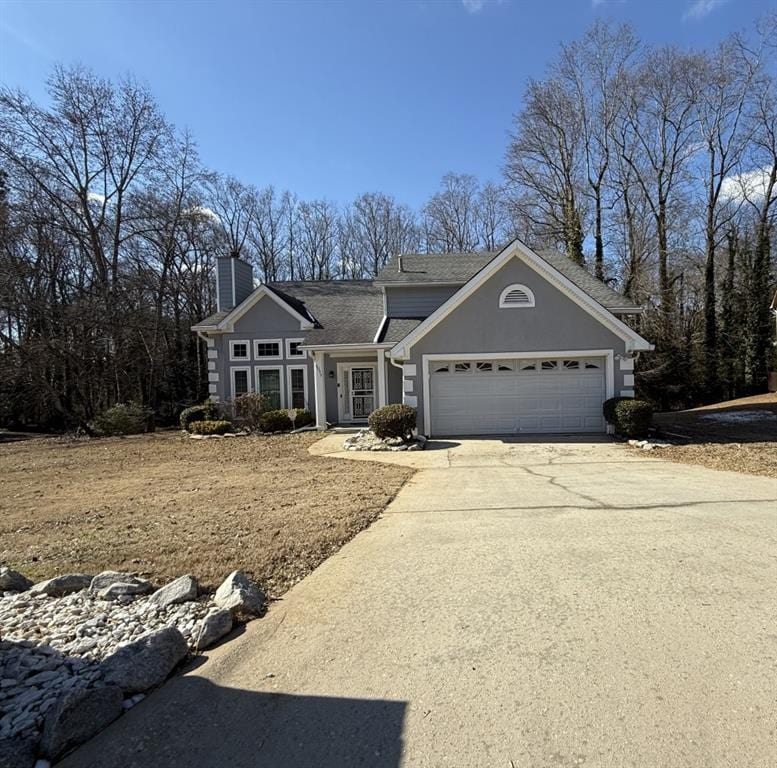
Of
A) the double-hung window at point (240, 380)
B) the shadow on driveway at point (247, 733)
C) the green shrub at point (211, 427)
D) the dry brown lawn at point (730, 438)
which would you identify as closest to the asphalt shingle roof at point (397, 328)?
the green shrub at point (211, 427)

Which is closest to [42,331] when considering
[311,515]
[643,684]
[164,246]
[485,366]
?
[164,246]

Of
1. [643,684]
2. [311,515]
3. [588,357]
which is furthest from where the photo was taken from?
[588,357]

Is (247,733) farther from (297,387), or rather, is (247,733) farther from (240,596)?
(297,387)

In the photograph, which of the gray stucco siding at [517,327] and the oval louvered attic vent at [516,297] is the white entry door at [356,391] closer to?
the gray stucco siding at [517,327]

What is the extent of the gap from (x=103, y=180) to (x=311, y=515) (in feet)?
85.7

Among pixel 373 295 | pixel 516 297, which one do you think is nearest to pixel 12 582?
pixel 516 297

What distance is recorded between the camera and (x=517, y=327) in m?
14.7

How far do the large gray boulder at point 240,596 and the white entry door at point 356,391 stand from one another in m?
14.1

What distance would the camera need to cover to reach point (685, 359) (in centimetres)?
2775

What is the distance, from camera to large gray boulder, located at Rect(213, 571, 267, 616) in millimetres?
3922

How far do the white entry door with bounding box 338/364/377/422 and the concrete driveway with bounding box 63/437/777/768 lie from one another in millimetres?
12678

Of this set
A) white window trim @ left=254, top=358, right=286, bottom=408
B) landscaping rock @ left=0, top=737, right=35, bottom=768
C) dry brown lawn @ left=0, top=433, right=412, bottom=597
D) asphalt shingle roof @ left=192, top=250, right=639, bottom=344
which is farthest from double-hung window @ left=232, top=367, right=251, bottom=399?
landscaping rock @ left=0, top=737, right=35, bottom=768

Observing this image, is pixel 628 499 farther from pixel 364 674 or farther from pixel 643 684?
pixel 364 674

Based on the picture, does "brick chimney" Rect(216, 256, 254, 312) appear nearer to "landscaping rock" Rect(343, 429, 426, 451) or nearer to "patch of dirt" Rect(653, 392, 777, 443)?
"landscaping rock" Rect(343, 429, 426, 451)
